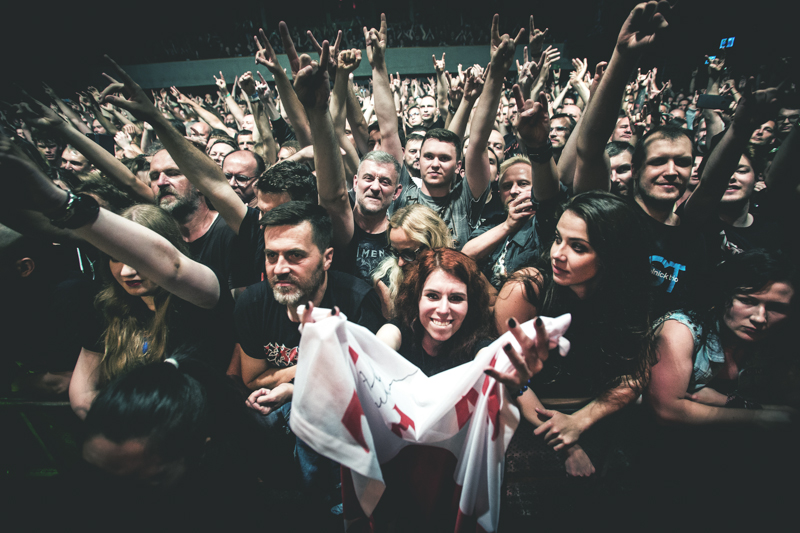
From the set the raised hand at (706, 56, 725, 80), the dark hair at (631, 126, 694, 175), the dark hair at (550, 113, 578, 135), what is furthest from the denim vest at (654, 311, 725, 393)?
the raised hand at (706, 56, 725, 80)

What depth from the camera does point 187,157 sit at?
229cm

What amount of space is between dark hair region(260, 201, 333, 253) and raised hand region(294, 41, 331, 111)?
1.95 feet

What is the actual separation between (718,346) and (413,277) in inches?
65.7

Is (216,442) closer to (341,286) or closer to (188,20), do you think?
(341,286)

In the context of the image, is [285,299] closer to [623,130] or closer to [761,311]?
[761,311]

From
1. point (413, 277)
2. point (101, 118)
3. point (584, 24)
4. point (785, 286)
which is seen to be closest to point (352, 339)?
point (413, 277)

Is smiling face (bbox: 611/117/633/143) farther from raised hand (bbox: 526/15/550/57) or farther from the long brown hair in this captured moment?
the long brown hair

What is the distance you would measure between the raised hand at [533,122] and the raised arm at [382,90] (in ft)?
6.20

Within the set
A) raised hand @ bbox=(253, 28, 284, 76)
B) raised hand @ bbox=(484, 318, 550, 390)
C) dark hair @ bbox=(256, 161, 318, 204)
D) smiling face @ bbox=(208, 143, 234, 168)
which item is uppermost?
raised hand @ bbox=(253, 28, 284, 76)

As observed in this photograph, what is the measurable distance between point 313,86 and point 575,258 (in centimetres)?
176

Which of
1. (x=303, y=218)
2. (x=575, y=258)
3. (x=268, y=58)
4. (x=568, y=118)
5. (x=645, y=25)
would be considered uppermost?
(x=268, y=58)

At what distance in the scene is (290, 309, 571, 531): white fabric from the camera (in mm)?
1385

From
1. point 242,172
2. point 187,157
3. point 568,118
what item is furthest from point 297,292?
point 568,118

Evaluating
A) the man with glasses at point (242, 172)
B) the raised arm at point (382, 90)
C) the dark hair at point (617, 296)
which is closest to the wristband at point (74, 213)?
the man with glasses at point (242, 172)
